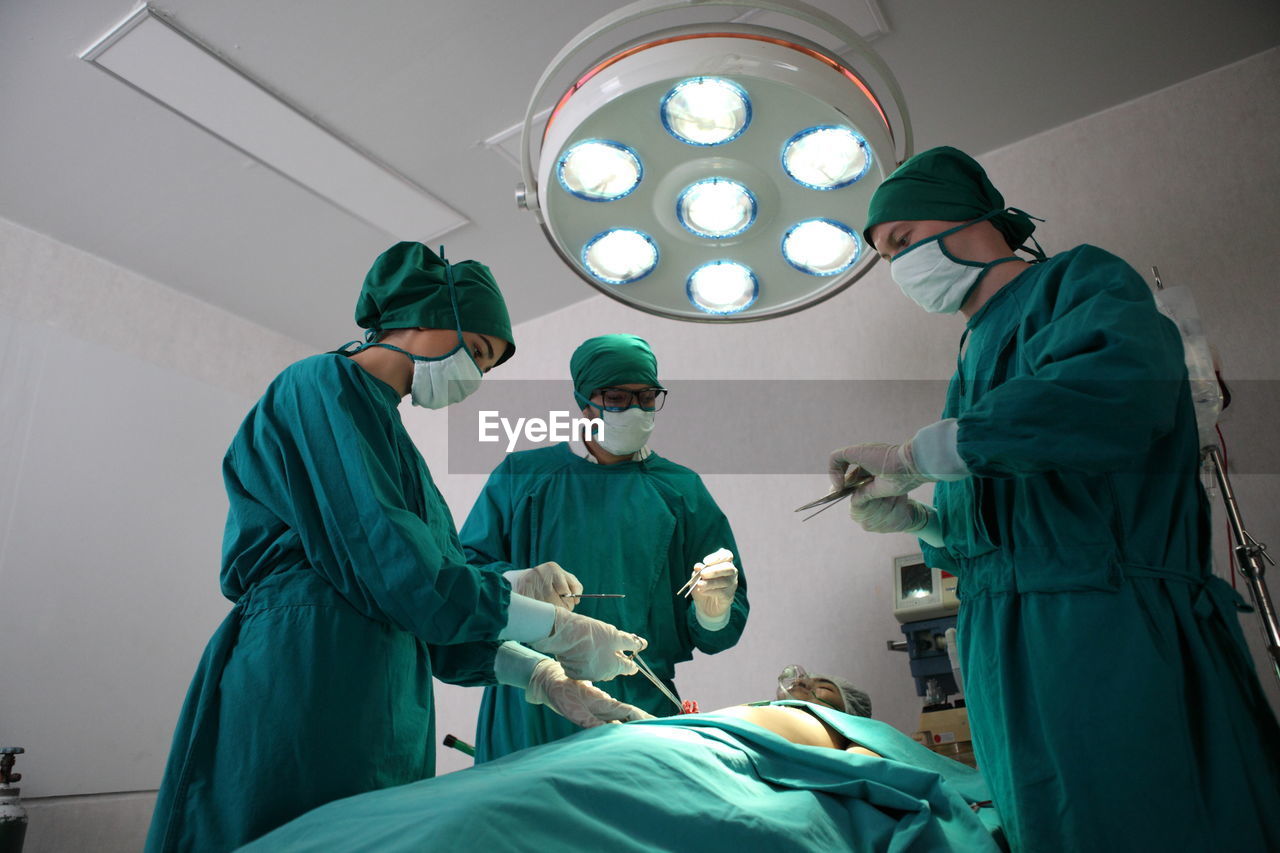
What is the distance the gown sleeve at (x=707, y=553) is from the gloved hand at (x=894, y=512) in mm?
548

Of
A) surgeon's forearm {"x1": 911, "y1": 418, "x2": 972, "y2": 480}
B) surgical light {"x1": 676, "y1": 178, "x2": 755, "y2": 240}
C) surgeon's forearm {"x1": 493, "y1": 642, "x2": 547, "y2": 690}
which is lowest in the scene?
surgeon's forearm {"x1": 493, "y1": 642, "x2": 547, "y2": 690}

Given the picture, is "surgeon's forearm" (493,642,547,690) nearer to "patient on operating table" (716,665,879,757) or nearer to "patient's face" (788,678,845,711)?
"patient on operating table" (716,665,879,757)

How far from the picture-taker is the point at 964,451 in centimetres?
133

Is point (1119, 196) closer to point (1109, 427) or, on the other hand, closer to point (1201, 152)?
point (1201, 152)

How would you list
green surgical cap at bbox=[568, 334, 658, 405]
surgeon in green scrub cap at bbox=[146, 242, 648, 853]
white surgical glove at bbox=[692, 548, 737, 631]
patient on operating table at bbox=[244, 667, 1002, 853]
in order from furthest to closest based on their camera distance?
1. green surgical cap at bbox=[568, 334, 658, 405]
2. white surgical glove at bbox=[692, 548, 737, 631]
3. surgeon in green scrub cap at bbox=[146, 242, 648, 853]
4. patient on operating table at bbox=[244, 667, 1002, 853]

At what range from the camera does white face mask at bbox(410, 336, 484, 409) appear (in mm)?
1743

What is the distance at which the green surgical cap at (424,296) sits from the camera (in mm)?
1742

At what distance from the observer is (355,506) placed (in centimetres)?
137

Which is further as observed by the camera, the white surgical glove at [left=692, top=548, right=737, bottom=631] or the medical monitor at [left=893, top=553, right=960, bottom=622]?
the medical monitor at [left=893, top=553, right=960, bottom=622]

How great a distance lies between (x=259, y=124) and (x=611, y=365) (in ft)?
5.28

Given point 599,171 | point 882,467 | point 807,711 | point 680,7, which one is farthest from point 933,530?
point 680,7

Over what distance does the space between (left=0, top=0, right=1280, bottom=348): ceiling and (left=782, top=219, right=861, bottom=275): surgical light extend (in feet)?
4.22
